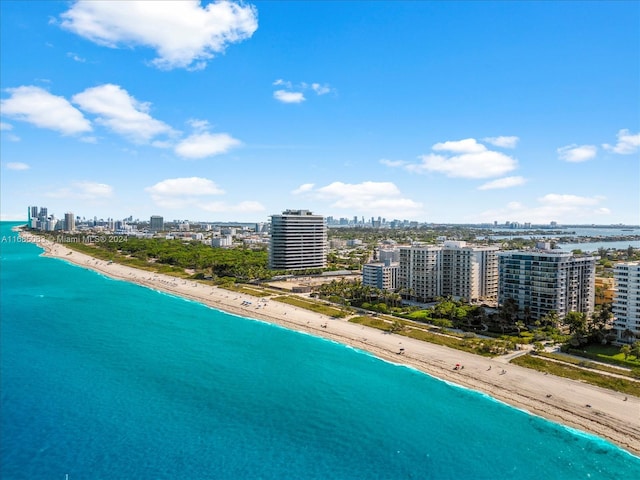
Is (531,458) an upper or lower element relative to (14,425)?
lower

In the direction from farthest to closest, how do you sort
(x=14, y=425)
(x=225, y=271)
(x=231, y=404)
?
(x=225, y=271)
(x=231, y=404)
(x=14, y=425)

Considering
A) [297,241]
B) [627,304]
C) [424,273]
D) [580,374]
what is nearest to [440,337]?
[580,374]

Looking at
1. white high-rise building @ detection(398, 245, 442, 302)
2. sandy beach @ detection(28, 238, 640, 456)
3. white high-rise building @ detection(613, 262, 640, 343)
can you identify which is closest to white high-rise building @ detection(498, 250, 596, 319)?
white high-rise building @ detection(613, 262, 640, 343)

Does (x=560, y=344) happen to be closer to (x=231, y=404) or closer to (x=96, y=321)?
(x=231, y=404)

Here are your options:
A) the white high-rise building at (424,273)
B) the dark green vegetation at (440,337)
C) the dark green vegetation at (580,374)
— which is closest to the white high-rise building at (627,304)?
the dark green vegetation at (580,374)

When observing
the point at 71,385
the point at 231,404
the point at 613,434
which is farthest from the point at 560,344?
the point at 71,385

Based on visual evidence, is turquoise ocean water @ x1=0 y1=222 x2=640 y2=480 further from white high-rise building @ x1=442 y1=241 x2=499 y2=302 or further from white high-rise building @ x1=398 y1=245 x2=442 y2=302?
white high-rise building @ x1=442 y1=241 x2=499 y2=302
